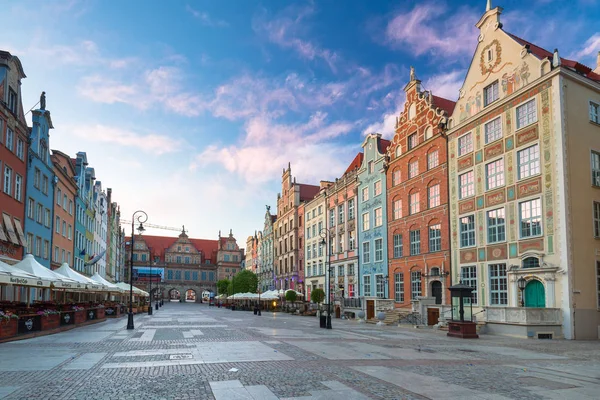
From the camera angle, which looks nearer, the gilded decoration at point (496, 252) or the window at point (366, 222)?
the gilded decoration at point (496, 252)

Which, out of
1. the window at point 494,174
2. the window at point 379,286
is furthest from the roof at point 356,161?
the window at point 494,174

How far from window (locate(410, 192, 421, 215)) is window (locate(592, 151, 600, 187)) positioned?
14.2 meters

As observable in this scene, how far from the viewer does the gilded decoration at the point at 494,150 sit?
3084 centimetres

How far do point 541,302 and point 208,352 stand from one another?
19061 millimetres

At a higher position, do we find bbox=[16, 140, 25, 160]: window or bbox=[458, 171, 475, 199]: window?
bbox=[16, 140, 25, 160]: window

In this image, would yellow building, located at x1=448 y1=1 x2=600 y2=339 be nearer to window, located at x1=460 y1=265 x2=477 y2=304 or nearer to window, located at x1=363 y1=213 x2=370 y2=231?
window, located at x1=460 y1=265 x2=477 y2=304

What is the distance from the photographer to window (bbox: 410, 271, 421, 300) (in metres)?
39.4

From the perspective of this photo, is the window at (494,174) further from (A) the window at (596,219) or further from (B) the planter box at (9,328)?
(B) the planter box at (9,328)

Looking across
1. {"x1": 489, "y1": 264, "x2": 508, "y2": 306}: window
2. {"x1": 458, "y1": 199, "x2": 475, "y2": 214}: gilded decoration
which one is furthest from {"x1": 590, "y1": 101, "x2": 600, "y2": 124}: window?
{"x1": 489, "y1": 264, "x2": 508, "y2": 306}: window

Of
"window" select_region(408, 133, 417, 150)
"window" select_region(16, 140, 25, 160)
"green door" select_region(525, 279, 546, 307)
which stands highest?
"window" select_region(408, 133, 417, 150)

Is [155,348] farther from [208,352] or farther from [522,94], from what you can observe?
[522,94]

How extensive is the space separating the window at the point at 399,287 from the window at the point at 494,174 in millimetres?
13240

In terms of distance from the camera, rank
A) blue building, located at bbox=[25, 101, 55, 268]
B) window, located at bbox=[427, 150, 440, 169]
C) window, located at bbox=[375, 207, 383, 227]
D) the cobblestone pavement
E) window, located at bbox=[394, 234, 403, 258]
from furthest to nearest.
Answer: window, located at bbox=[375, 207, 383, 227] < window, located at bbox=[394, 234, 403, 258] < window, located at bbox=[427, 150, 440, 169] < blue building, located at bbox=[25, 101, 55, 268] < the cobblestone pavement

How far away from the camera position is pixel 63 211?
45.2 meters
